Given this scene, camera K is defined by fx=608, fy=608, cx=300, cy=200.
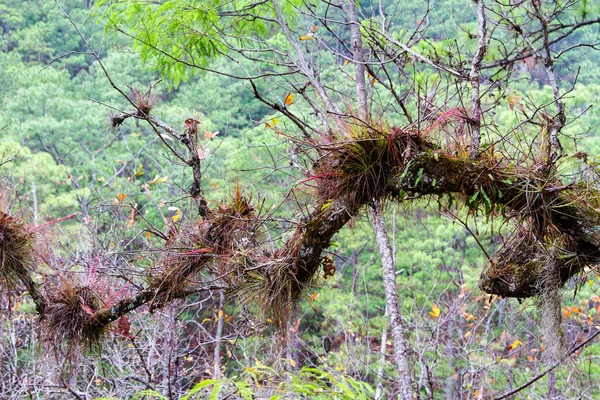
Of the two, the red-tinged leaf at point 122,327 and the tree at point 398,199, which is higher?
the tree at point 398,199

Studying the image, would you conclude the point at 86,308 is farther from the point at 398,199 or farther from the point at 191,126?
the point at 398,199

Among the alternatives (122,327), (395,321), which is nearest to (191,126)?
(122,327)

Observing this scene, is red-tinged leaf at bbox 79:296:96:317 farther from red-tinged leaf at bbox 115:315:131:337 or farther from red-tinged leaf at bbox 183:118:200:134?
red-tinged leaf at bbox 183:118:200:134

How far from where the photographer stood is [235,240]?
2252 millimetres

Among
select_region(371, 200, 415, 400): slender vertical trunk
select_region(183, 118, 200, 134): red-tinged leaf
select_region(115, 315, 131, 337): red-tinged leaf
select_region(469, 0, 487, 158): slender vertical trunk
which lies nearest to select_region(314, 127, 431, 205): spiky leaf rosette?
select_region(469, 0, 487, 158): slender vertical trunk

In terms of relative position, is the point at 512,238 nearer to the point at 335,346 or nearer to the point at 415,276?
the point at 415,276

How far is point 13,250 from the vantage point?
2355 millimetres

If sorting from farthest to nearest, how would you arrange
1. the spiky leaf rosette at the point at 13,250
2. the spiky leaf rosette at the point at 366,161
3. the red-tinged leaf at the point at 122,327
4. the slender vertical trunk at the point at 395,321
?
the slender vertical trunk at the point at 395,321
the red-tinged leaf at the point at 122,327
the spiky leaf rosette at the point at 13,250
the spiky leaf rosette at the point at 366,161

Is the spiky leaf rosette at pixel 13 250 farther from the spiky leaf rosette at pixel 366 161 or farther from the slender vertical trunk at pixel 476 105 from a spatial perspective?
the slender vertical trunk at pixel 476 105

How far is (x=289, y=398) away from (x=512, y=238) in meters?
1.08

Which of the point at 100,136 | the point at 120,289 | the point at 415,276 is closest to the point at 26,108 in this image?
the point at 100,136

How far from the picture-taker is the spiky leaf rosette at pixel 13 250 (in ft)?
7.64

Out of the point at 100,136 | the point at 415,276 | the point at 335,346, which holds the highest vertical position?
the point at 100,136

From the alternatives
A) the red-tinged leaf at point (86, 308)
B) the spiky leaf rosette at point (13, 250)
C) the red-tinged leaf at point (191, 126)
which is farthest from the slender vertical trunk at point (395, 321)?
the spiky leaf rosette at point (13, 250)
